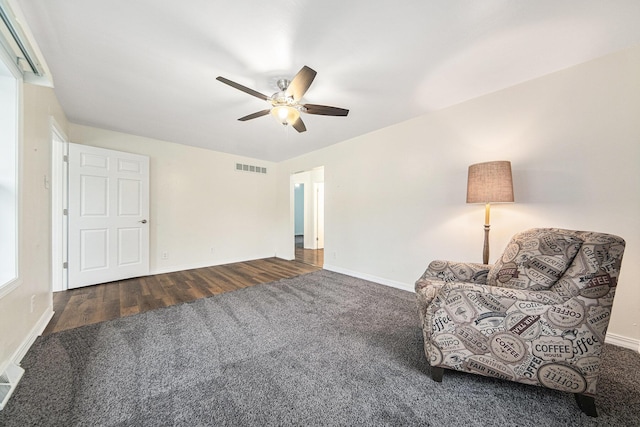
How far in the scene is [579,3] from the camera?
132cm

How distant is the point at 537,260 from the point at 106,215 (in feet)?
15.9

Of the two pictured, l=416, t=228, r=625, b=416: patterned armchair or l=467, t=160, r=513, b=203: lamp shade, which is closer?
l=416, t=228, r=625, b=416: patterned armchair

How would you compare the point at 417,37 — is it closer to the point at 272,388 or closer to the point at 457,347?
the point at 457,347

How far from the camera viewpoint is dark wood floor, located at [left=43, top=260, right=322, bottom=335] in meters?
2.26

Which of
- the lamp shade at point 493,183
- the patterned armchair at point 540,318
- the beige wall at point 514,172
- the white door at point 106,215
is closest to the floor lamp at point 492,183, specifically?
the lamp shade at point 493,183

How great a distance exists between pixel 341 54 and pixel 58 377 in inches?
115

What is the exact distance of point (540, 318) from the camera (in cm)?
112

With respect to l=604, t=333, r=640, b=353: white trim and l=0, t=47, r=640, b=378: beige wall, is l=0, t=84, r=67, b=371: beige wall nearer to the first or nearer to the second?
l=0, t=47, r=640, b=378: beige wall

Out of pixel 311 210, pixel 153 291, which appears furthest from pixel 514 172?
pixel 311 210

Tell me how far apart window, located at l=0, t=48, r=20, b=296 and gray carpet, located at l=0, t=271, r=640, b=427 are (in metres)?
0.69

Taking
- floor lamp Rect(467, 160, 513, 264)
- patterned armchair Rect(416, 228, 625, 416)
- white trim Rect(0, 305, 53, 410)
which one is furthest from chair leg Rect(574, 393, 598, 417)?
white trim Rect(0, 305, 53, 410)

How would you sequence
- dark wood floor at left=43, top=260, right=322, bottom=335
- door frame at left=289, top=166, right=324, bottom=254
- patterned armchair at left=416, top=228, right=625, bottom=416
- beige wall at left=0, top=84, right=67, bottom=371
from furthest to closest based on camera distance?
door frame at left=289, top=166, right=324, bottom=254 → dark wood floor at left=43, top=260, right=322, bottom=335 → beige wall at left=0, top=84, right=67, bottom=371 → patterned armchair at left=416, top=228, right=625, bottom=416

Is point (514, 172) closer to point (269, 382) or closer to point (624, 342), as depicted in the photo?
point (624, 342)

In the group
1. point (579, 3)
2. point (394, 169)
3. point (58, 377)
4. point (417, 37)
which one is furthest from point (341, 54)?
point (58, 377)
